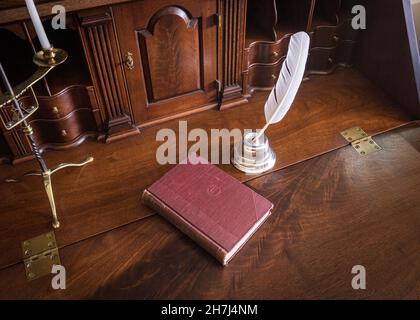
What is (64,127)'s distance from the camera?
122 centimetres

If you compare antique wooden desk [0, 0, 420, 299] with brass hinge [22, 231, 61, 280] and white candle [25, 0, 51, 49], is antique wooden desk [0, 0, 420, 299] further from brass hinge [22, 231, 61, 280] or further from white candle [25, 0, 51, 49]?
white candle [25, 0, 51, 49]

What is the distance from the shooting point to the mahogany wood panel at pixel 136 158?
1.07 meters

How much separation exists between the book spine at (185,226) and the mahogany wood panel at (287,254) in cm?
2

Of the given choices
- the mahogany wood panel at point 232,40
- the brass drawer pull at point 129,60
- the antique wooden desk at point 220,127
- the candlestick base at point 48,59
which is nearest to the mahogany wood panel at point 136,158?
the antique wooden desk at point 220,127

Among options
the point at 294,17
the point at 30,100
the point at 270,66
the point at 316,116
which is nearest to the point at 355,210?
the point at 316,116

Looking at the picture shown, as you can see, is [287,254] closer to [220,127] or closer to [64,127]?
[220,127]

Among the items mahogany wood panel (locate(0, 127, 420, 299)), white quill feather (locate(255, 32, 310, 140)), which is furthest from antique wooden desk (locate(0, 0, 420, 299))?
white quill feather (locate(255, 32, 310, 140))

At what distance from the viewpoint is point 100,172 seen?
1.20 metres

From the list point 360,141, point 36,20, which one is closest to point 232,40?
point 360,141

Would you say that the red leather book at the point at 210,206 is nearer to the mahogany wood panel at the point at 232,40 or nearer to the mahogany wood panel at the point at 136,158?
the mahogany wood panel at the point at 136,158

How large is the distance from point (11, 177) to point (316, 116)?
3.30 feet

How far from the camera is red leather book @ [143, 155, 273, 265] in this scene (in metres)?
0.98

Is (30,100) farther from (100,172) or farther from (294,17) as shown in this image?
(294,17)

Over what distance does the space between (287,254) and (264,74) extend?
0.71 metres
